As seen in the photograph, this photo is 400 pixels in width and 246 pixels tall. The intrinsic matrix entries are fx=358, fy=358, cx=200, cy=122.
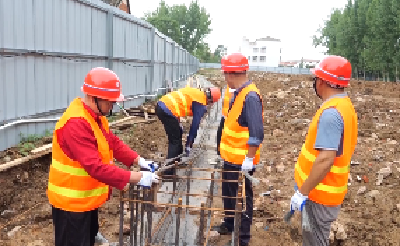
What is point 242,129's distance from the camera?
414 centimetres

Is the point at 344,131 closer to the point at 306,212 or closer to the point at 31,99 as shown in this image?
the point at 306,212

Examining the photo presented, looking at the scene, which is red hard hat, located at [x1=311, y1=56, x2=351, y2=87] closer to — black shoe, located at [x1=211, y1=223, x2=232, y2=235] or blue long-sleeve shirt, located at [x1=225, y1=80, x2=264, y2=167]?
blue long-sleeve shirt, located at [x1=225, y1=80, x2=264, y2=167]

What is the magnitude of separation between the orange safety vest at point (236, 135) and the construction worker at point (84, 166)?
1444mm

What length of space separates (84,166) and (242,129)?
2002 millimetres

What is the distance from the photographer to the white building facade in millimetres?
112531

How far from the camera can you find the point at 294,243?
4.60 metres

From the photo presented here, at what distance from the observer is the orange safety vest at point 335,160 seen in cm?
292

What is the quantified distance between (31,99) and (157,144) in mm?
3256

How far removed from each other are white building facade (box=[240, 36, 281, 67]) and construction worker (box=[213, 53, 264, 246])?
110m

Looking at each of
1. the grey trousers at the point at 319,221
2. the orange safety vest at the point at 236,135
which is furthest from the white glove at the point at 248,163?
the grey trousers at the point at 319,221

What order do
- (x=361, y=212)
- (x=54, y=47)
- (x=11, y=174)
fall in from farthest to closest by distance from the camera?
(x=54, y=47), (x=361, y=212), (x=11, y=174)

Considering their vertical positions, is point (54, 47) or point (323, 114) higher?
point (54, 47)

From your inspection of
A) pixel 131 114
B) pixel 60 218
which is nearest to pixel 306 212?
pixel 60 218

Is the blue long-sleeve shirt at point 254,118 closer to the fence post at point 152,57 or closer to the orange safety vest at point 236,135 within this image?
the orange safety vest at point 236,135
